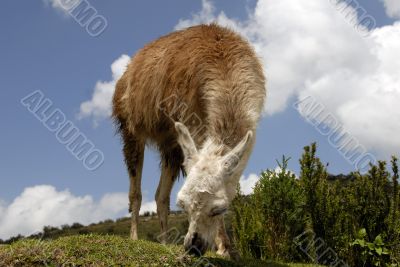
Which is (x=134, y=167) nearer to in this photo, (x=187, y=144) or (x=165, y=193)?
(x=165, y=193)

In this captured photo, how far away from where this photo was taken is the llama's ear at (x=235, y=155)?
6.71 m

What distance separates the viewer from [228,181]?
22.2ft

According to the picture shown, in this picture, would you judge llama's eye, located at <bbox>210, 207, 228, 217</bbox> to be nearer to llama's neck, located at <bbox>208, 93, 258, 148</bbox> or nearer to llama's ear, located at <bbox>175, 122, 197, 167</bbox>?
llama's ear, located at <bbox>175, 122, 197, 167</bbox>

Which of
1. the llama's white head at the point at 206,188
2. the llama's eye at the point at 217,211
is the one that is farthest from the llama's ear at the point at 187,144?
the llama's eye at the point at 217,211

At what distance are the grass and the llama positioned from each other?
72cm

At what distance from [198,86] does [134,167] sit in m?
3.72

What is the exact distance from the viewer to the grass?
7070 millimetres

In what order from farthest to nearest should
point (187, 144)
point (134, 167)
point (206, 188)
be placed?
point (134, 167)
point (187, 144)
point (206, 188)

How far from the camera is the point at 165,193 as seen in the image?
9984mm

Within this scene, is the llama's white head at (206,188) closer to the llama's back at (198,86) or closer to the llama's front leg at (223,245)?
the llama's back at (198,86)

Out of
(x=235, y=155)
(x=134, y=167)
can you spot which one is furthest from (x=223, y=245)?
(x=134, y=167)

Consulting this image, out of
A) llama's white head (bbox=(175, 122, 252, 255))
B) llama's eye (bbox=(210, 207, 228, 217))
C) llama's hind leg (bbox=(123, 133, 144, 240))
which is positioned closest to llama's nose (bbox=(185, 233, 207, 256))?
llama's white head (bbox=(175, 122, 252, 255))

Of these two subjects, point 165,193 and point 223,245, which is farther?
point 165,193

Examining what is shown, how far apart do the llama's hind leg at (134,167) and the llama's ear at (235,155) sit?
4.50 metres
